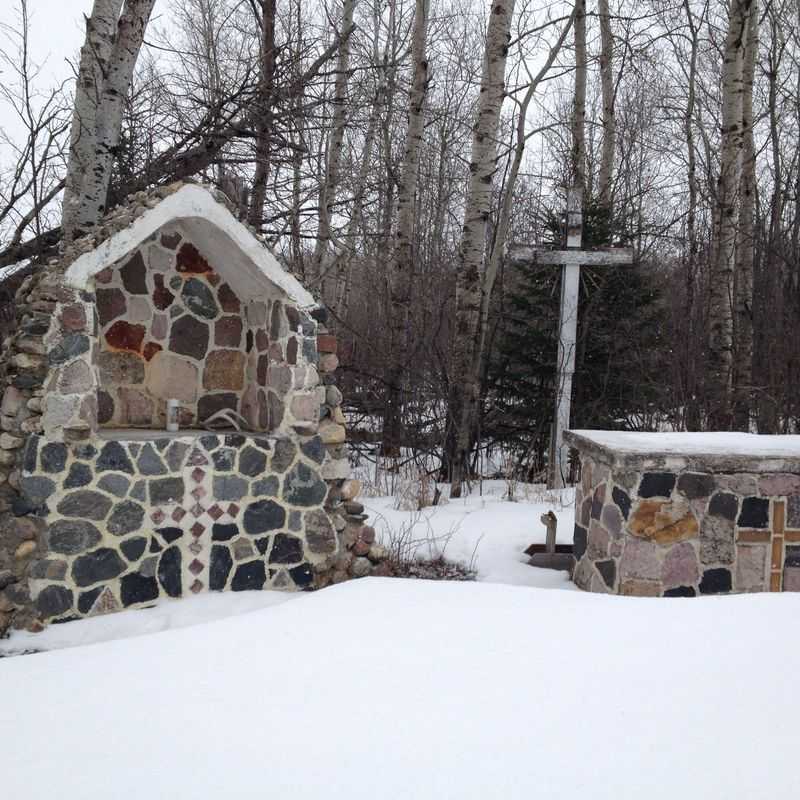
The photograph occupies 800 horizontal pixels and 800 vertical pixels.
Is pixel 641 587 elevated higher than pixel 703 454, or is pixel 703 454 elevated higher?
pixel 703 454

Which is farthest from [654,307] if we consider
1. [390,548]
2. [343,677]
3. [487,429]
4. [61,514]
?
[343,677]

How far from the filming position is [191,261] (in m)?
6.36

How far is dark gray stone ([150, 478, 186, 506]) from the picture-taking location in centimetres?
552

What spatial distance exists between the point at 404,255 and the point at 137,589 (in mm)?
6698

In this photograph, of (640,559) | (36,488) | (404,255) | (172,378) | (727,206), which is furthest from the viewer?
(404,255)

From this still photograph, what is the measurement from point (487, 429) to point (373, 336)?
2.77m

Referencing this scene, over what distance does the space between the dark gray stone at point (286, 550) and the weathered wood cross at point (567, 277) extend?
425 centimetres

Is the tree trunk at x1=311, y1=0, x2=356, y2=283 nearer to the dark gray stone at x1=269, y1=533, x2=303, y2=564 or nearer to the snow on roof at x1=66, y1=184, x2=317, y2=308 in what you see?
the snow on roof at x1=66, y1=184, x2=317, y2=308

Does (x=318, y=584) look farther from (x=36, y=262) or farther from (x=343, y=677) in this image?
(x=36, y=262)

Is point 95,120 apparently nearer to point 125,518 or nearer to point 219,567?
point 125,518

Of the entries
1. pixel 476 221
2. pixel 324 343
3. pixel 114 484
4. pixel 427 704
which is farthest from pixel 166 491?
pixel 476 221

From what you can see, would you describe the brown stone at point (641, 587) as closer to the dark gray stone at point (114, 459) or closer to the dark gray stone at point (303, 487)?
the dark gray stone at point (303, 487)

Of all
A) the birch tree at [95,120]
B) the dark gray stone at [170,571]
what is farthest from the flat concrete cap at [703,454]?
the birch tree at [95,120]

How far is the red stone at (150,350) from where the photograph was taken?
632cm
